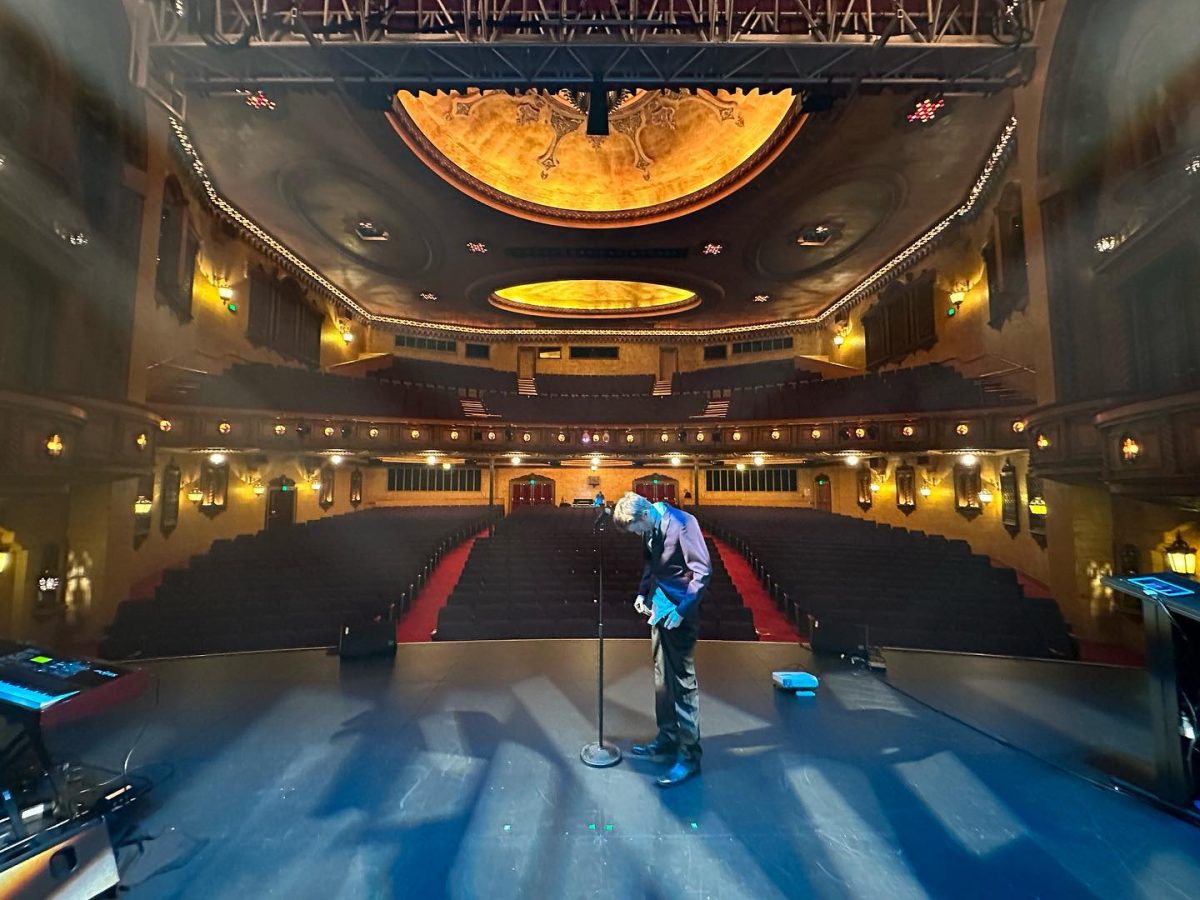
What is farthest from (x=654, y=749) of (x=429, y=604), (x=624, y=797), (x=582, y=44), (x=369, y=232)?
(x=369, y=232)

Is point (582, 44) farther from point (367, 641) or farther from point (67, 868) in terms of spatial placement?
point (67, 868)

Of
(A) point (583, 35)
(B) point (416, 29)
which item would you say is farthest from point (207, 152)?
(A) point (583, 35)

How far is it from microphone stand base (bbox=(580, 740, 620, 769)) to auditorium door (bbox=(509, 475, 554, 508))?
67.8ft

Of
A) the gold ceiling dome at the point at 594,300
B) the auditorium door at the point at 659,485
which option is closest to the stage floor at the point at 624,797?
the gold ceiling dome at the point at 594,300

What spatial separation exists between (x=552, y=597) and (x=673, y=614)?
437cm

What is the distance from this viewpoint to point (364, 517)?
622 inches

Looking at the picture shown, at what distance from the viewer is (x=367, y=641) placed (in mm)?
4996

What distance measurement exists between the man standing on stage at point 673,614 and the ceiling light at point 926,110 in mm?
10914

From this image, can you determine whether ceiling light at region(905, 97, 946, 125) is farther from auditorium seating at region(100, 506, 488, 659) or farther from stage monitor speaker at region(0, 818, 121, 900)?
stage monitor speaker at region(0, 818, 121, 900)

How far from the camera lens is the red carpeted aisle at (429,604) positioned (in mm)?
6866

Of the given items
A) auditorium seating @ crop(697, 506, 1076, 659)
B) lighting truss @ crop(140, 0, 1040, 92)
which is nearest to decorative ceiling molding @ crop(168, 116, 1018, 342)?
lighting truss @ crop(140, 0, 1040, 92)

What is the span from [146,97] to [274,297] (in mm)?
7571

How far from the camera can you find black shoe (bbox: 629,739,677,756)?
3.02 m

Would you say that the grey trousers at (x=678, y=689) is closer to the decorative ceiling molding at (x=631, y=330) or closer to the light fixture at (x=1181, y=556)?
the light fixture at (x=1181, y=556)
